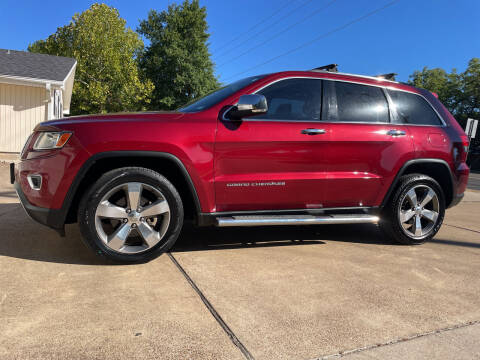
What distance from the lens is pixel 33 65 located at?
14789 mm

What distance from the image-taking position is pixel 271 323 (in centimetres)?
210

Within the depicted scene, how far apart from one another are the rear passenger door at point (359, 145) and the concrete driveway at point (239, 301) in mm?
602

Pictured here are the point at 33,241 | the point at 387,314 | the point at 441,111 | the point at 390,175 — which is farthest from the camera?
the point at 441,111

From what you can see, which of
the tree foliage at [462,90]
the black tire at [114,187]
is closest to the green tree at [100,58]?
the black tire at [114,187]

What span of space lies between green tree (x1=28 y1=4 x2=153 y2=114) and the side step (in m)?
26.4

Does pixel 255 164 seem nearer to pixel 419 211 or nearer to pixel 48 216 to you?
pixel 48 216

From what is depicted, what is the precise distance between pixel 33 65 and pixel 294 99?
14.9 metres

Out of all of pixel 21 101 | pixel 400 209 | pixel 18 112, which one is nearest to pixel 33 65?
pixel 21 101

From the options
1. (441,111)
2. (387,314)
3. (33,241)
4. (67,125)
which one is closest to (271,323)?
(387,314)

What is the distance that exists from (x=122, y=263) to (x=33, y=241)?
115 cm

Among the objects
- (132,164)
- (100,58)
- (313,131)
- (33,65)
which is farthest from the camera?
(100,58)

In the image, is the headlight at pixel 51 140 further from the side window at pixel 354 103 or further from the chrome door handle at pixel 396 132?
the chrome door handle at pixel 396 132

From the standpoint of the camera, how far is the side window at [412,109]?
397 cm

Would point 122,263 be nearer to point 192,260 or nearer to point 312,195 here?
point 192,260
